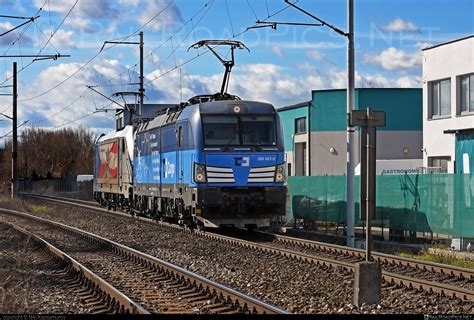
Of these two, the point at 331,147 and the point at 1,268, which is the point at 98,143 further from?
the point at 1,268

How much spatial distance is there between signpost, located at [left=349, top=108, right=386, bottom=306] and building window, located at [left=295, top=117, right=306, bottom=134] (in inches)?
1771

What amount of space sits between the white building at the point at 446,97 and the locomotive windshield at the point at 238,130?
37.9 ft

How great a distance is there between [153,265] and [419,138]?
135 ft

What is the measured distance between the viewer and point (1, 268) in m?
15.8

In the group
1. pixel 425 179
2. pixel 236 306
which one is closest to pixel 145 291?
pixel 236 306

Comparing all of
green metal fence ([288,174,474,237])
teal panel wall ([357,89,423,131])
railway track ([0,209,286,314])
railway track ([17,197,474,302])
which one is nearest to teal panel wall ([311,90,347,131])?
teal panel wall ([357,89,423,131])

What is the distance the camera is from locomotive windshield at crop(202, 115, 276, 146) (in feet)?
73.0

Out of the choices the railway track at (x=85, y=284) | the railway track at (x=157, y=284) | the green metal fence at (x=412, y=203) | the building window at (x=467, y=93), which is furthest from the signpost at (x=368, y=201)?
the building window at (x=467, y=93)

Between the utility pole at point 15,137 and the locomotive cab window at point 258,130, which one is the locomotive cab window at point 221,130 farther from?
the utility pole at point 15,137

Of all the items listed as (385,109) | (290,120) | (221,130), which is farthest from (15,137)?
(221,130)

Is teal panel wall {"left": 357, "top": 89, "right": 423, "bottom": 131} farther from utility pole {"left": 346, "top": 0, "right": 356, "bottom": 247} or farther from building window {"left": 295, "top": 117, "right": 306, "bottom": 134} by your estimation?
utility pole {"left": 346, "top": 0, "right": 356, "bottom": 247}

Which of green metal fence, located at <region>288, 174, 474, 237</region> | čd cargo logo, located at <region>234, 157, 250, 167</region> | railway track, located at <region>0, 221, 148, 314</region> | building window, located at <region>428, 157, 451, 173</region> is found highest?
building window, located at <region>428, 157, 451, 173</region>

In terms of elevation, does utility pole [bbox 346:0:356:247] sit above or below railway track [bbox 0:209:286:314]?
above

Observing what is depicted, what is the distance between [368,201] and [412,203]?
1105 cm
